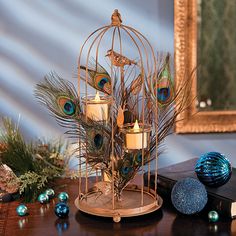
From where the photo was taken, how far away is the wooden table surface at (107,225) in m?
1.03

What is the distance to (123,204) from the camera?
1.11 m

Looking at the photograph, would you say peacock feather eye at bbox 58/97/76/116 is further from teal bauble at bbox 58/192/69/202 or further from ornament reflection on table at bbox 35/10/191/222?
teal bauble at bbox 58/192/69/202

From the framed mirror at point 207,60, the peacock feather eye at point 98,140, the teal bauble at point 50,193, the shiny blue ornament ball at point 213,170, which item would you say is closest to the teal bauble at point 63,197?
the teal bauble at point 50,193

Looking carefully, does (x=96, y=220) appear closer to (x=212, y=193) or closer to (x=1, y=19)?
(x=212, y=193)

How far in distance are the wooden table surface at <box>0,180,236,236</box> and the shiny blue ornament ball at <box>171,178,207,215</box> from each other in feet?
0.08

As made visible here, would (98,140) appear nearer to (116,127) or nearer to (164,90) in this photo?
(116,127)

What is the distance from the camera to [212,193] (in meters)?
1.11

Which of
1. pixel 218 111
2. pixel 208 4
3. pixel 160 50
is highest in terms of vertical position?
Answer: pixel 208 4

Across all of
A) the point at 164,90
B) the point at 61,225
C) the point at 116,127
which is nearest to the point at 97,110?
the point at 116,127

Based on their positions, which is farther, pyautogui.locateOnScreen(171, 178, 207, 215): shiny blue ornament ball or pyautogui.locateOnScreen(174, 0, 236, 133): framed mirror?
pyautogui.locateOnScreen(174, 0, 236, 133): framed mirror

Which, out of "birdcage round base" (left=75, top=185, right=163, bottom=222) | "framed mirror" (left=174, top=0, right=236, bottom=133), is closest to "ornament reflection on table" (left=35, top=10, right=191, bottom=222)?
"birdcage round base" (left=75, top=185, right=163, bottom=222)

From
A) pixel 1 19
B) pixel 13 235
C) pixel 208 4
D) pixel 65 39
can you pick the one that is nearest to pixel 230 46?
pixel 208 4

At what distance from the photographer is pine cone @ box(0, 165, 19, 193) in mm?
1222

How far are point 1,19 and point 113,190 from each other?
0.94m
